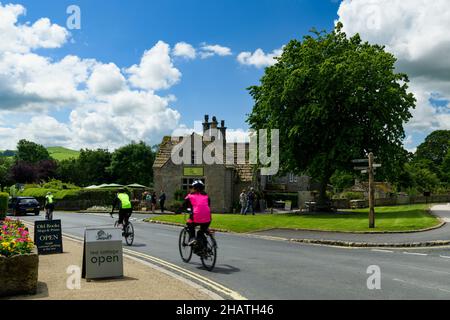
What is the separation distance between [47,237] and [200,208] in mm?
5773

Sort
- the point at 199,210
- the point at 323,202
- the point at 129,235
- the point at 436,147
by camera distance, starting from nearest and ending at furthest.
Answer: the point at 199,210 → the point at 129,235 → the point at 323,202 → the point at 436,147

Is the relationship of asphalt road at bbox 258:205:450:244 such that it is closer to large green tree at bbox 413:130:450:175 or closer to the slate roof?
the slate roof

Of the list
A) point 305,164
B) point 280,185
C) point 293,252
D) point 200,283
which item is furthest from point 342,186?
point 200,283

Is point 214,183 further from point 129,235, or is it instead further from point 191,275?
→ point 191,275

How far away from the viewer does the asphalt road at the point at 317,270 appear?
8695 millimetres

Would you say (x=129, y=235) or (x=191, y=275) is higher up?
(x=129, y=235)

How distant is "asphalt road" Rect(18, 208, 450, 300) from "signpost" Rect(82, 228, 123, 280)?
2.05 meters

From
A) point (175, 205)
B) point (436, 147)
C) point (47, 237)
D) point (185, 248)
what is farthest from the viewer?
point (436, 147)

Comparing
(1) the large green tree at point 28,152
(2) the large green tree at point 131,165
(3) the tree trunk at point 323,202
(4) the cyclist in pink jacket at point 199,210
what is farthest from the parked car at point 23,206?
(1) the large green tree at point 28,152

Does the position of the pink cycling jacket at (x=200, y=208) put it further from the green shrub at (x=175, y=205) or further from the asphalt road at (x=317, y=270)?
the green shrub at (x=175, y=205)

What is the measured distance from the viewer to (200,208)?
11.5 metres

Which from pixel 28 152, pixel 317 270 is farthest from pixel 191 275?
pixel 28 152
